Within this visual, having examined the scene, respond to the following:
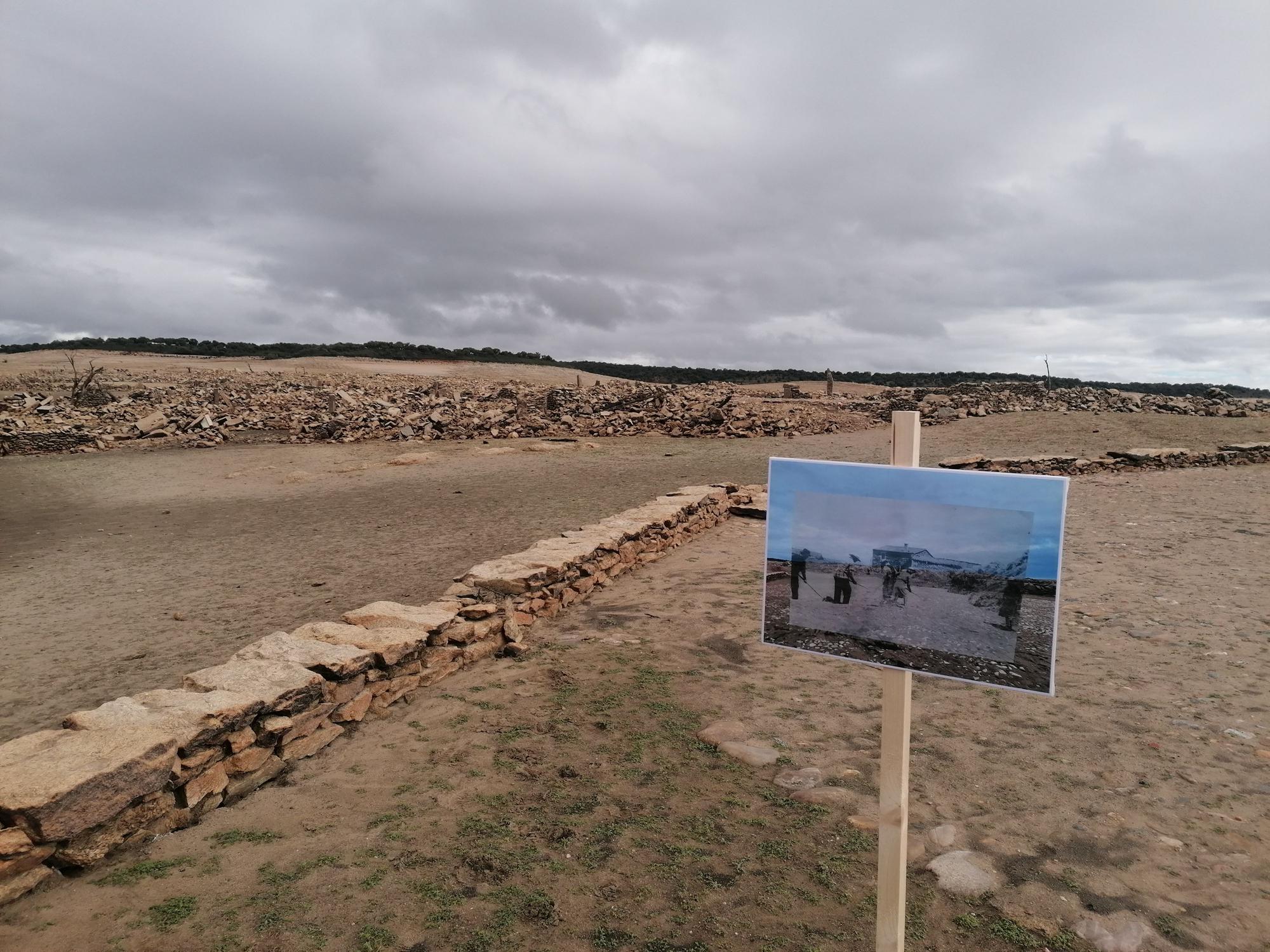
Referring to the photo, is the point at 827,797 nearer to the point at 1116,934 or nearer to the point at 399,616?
the point at 1116,934

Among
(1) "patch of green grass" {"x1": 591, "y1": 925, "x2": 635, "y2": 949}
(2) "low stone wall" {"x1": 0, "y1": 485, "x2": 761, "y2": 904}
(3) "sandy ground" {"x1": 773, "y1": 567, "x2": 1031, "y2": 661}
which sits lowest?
(1) "patch of green grass" {"x1": 591, "y1": 925, "x2": 635, "y2": 949}

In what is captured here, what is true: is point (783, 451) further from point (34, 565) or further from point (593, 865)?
point (593, 865)

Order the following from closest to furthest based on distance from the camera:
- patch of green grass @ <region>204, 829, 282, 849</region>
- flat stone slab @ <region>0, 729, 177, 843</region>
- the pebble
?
flat stone slab @ <region>0, 729, 177, 843</region>
patch of green grass @ <region>204, 829, 282, 849</region>
the pebble

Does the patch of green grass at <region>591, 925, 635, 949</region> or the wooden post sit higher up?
the wooden post

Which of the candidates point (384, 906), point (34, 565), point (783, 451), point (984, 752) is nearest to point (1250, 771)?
point (984, 752)

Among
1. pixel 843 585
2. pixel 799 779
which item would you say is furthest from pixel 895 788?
pixel 799 779

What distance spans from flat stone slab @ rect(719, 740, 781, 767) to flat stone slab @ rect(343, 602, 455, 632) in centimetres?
234

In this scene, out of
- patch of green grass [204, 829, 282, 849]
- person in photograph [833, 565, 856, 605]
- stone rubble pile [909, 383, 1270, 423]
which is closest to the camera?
person in photograph [833, 565, 856, 605]

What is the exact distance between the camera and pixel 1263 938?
2.74 m

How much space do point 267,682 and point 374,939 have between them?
187 centimetres

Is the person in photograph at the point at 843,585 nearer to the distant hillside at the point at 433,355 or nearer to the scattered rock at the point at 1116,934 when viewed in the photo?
the scattered rock at the point at 1116,934

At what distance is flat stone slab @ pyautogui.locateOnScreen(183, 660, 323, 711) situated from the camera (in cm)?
400

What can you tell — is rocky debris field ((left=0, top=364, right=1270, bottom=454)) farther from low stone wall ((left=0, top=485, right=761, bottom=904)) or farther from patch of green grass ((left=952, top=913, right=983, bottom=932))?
patch of green grass ((left=952, top=913, right=983, bottom=932))

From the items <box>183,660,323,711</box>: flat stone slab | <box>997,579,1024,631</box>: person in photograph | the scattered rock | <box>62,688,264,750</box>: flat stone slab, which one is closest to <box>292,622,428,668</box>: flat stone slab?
<box>183,660,323,711</box>: flat stone slab
